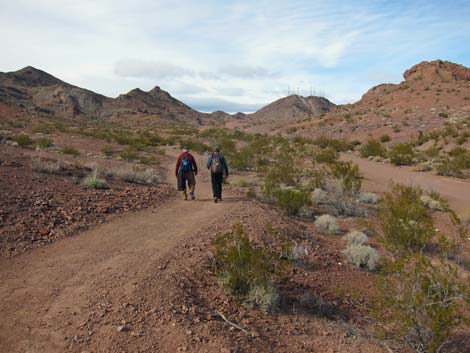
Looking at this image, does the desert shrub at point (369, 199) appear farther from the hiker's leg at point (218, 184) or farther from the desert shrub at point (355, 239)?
A: the hiker's leg at point (218, 184)

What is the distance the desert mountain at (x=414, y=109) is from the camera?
3753 centimetres

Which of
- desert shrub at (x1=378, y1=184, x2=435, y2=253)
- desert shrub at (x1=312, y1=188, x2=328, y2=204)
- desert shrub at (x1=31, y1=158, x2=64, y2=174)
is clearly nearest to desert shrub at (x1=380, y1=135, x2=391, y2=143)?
desert shrub at (x1=312, y1=188, x2=328, y2=204)

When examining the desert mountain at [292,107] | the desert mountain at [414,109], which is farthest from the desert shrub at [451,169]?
the desert mountain at [292,107]

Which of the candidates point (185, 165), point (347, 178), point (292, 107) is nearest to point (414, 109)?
point (347, 178)

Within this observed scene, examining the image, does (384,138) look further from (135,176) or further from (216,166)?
(216,166)

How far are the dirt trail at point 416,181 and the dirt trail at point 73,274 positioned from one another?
8.27 m

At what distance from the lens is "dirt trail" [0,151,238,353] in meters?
4.50

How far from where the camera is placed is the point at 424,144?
30.5 meters

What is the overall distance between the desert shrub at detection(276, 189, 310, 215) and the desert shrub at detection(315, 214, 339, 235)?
2.93 ft

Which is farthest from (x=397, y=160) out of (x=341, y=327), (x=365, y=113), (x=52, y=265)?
(x=365, y=113)

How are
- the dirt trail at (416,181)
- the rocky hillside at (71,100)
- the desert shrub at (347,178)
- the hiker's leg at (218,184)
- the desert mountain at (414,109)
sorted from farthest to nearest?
the rocky hillside at (71,100) → the desert mountain at (414,109) → the dirt trail at (416,181) → the desert shrub at (347,178) → the hiker's leg at (218,184)

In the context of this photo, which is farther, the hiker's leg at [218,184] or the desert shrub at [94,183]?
the desert shrub at [94,183]

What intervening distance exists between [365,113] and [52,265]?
50354 millimetres

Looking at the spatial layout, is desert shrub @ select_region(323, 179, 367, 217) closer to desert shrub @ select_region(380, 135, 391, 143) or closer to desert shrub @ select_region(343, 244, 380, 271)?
desert shrub @ select_region(343, 244, 380, 271)
